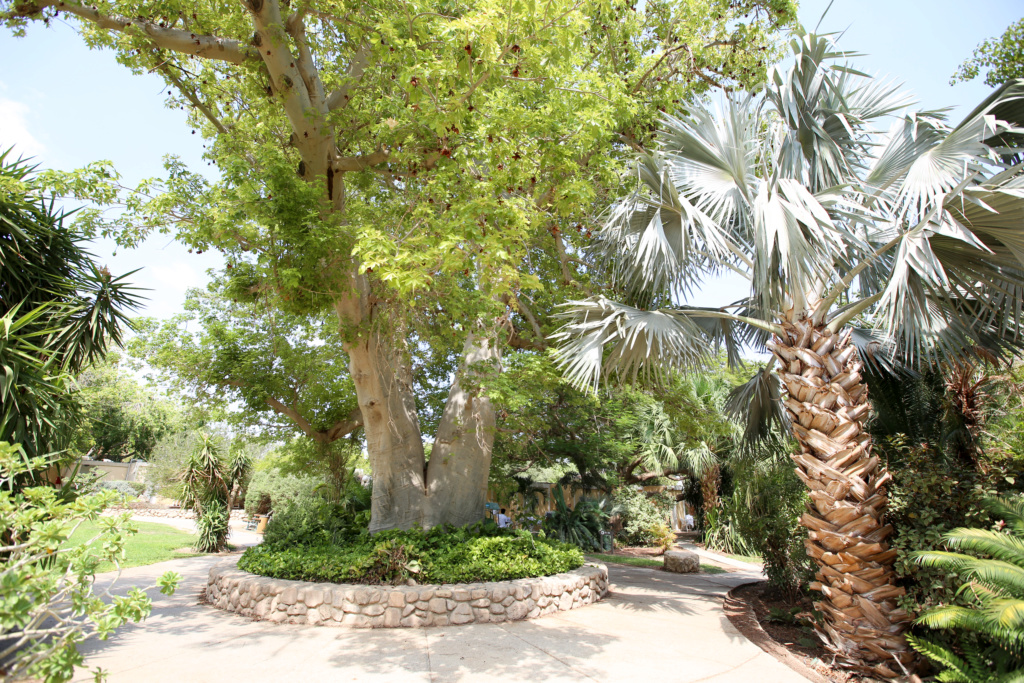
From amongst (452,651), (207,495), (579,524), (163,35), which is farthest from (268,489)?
(452,651)

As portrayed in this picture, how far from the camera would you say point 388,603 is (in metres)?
6.92

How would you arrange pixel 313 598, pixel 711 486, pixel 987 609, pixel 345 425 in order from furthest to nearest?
pixel 711 486, pixel 345 425, pixel 313 598, pixel 987 609

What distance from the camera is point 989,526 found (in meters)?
5.06

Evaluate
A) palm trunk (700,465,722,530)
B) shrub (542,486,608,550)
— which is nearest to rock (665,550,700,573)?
shrub (542,486,608,550)

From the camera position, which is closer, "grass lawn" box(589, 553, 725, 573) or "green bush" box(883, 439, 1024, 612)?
"green bush" box(883, 439, 1024, 612)

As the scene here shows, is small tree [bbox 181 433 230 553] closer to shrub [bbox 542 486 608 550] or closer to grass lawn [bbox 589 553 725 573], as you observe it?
shrub [bbox 542 486 608 550]

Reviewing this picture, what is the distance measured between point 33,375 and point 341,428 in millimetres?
6959

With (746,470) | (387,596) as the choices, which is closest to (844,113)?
(746,470)

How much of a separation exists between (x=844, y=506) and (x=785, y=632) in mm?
2496

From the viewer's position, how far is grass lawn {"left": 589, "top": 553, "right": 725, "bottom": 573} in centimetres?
1323

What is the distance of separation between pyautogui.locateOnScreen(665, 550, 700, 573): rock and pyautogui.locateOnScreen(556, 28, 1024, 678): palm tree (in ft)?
20.5

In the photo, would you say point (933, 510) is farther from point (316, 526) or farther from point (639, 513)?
point (639, 513)

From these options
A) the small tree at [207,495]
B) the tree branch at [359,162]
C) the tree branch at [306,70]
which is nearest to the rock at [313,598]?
the tree branch at [359,162]

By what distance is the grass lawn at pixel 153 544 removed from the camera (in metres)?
12.5
